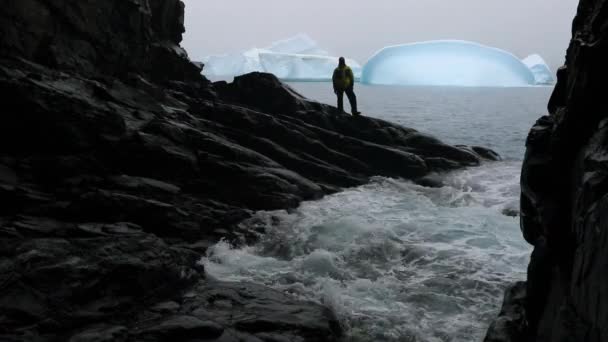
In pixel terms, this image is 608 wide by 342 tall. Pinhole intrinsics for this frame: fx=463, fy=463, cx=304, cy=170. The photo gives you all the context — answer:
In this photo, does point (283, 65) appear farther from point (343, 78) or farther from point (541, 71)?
point (343, 78)

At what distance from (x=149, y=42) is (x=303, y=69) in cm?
12285

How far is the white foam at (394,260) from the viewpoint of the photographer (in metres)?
8.91

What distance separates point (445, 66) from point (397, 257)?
343ft

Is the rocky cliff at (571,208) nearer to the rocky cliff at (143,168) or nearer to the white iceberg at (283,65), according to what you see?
the rocky cliff at (143,168)

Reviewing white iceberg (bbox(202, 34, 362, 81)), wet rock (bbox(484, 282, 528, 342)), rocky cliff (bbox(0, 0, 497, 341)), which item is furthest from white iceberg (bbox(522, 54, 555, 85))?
wet rock (bbox(484, 282, 528, 342))

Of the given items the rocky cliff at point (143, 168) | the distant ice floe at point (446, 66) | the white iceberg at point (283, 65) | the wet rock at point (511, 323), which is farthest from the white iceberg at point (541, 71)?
the wet rock at point (511, 323)

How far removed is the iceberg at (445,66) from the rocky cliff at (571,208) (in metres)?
99.2

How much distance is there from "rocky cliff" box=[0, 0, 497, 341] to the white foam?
33.0 inches

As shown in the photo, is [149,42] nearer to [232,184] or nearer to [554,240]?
[232,184]

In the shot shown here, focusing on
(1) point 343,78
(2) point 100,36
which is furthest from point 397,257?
(2) point 100,36

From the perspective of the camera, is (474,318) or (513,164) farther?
(513,164)

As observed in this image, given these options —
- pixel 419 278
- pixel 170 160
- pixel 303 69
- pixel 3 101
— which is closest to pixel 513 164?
pixel 419 278

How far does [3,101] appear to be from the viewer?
1226cm

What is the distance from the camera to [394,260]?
11.8 meters
